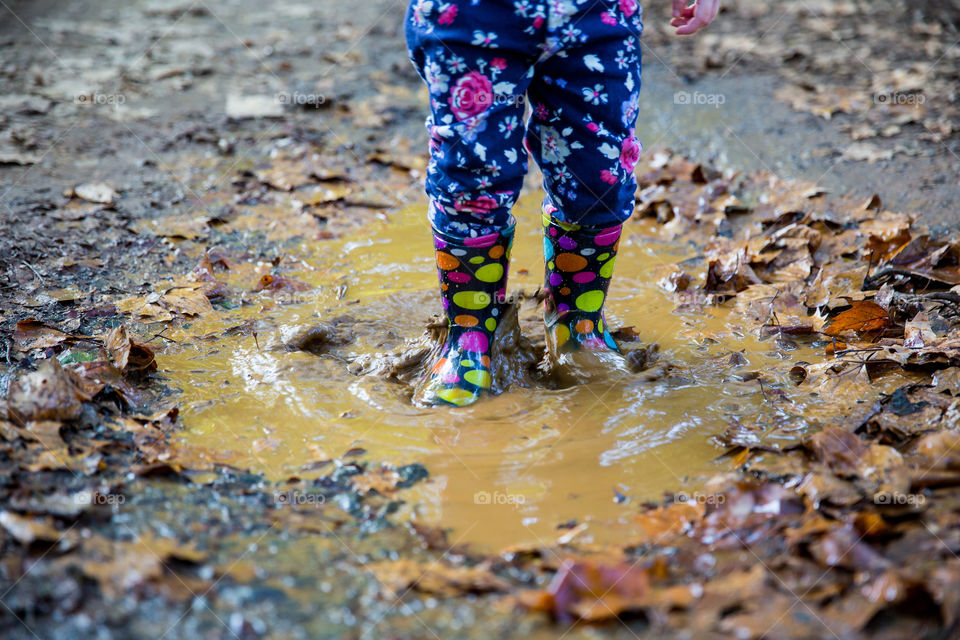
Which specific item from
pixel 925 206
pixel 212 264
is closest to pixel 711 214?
pixel 925 206

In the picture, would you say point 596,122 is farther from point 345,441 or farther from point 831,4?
point 831,4

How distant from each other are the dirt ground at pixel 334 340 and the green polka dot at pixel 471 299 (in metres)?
0.45

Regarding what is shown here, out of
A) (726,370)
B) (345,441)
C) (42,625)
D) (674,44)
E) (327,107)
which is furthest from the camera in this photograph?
(674,44)

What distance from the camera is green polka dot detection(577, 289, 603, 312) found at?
81.8 inches

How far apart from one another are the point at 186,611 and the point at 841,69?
4.50 metres

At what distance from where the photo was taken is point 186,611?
1257mm
